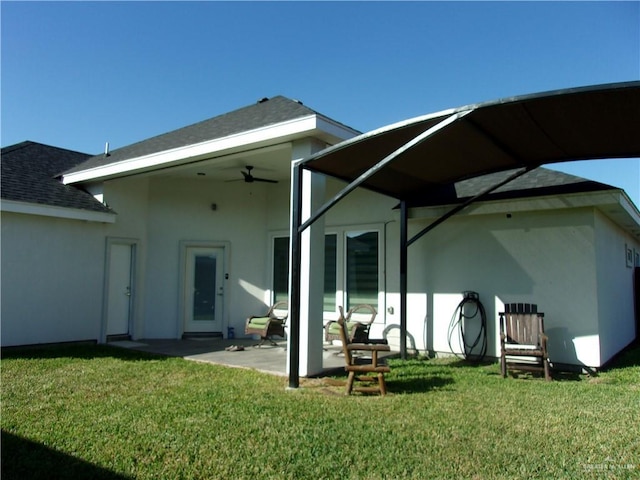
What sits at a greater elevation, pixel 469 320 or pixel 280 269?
pixel 280 269

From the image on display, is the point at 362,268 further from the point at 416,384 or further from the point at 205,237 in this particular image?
the point at 205,237

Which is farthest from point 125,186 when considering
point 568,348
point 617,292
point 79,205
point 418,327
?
point 617,292

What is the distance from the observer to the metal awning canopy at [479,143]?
420 cm

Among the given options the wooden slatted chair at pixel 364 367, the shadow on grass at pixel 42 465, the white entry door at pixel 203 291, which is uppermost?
the white entry door at pixel 203 291

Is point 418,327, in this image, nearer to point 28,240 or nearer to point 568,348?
point 568,348

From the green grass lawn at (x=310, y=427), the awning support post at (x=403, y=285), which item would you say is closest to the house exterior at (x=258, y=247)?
the awning support post at (x=403, y=285)

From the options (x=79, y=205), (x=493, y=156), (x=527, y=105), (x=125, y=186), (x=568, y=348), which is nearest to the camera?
(x=527, y=105)

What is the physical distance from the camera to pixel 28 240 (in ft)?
27.0

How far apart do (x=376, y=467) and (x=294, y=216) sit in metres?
3.25

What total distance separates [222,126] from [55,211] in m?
3.57

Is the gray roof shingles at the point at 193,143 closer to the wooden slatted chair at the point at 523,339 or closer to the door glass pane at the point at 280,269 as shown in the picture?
the wooden slatted chair at the point at 523,339

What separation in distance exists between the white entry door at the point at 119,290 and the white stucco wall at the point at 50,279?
28cm

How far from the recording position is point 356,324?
25.7 ft

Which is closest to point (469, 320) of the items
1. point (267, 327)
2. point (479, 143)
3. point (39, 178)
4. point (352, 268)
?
point (352, 268)
